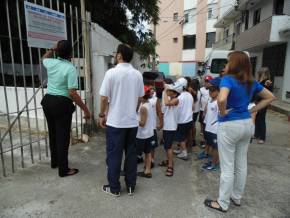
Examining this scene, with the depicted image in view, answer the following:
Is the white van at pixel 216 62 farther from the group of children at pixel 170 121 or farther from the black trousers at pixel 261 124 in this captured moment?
the group of children at pixel 170 121

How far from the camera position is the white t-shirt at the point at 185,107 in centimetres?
382

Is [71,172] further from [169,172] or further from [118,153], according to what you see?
[169,172]

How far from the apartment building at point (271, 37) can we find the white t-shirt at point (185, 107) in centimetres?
883

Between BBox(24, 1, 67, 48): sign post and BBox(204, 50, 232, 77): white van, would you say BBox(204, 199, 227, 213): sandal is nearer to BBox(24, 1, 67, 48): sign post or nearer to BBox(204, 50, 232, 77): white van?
BBox(24, 1, 67, 48): sign post

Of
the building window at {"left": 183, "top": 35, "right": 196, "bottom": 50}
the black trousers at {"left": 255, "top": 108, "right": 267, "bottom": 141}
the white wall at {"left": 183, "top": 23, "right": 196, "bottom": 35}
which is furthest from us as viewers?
the building window at {"left": 183, "top": 35, "right": 196, "bottom": 50}

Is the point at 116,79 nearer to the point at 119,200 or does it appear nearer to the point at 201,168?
the point at 119,200

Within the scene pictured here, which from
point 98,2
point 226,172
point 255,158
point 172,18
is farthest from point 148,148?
point 172,18

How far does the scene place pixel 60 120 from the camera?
10.6 ft

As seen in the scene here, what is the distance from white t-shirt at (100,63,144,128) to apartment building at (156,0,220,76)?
1093 inches

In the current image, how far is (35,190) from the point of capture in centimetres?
300

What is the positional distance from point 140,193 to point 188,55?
29.6 meters

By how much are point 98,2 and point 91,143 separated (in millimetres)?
4965

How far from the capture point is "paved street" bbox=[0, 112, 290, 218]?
2607 mm

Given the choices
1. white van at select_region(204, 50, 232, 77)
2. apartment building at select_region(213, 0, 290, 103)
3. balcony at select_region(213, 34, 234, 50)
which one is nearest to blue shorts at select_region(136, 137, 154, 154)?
white van at select_region(204, 50, 232, 77)
